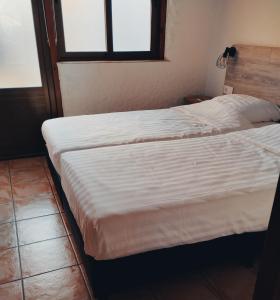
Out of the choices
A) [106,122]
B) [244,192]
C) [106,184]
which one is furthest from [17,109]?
[244,192]

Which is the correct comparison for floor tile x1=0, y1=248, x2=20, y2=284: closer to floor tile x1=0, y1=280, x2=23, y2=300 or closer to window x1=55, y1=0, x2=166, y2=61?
floor tile x1=0, y1=280, x2=23, y2=300

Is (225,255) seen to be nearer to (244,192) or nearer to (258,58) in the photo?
(244,192)

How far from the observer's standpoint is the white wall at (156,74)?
3.16 m

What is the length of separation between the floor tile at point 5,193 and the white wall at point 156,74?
1005mm

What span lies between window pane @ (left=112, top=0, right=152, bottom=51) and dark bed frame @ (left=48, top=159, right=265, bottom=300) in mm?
2238

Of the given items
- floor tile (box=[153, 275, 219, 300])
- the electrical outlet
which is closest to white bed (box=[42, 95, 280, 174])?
the electrical outlet

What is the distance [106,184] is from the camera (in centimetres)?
158

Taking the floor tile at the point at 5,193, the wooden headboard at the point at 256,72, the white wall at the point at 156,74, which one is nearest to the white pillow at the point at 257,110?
the wooden headboard at the point at 256,72

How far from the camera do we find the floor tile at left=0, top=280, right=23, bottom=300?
5.15 ft

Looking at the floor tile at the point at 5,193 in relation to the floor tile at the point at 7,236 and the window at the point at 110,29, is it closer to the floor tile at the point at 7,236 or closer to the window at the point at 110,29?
the floor tile at the point at 7,236

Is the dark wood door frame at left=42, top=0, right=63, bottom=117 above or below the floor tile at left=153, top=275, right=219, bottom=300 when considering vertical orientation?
above

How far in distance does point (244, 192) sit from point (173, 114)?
1.49 m

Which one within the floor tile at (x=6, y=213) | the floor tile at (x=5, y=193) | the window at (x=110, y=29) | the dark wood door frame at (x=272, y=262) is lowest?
the floor tile at (x=5, y=193)

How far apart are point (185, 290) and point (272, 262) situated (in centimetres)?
113
